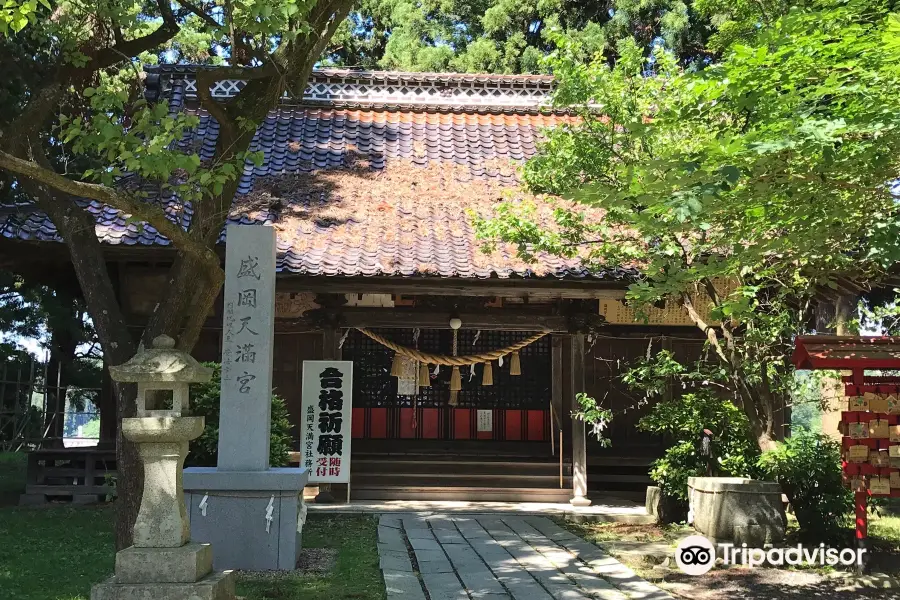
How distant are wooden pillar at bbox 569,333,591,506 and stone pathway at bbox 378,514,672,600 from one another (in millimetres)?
1050

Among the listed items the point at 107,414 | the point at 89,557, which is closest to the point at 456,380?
the point at 107,414

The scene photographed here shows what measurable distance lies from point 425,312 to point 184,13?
897 cm

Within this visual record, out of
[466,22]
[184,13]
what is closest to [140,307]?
[184,13]

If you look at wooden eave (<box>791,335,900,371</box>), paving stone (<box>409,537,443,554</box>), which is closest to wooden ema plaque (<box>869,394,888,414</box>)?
wooden eave (<box>791,335,900,371</box>)

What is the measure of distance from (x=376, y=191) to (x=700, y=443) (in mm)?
6083

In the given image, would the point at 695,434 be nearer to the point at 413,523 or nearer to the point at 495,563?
the point at 495,563

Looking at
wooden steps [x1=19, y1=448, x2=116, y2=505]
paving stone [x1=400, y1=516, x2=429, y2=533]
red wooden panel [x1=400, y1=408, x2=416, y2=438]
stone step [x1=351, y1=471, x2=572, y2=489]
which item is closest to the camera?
paving stone [x1=400, y1=516, x2=429, y2=533]

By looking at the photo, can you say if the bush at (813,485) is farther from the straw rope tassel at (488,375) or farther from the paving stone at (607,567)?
the straw rope tassel at (488,375)

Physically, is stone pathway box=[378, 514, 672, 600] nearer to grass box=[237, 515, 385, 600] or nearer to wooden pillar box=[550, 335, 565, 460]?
grass box=[237, 515, 385, 600]

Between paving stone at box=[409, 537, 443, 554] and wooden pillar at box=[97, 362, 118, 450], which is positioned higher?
wooden pillar at box=[97, 362, 118, 450]

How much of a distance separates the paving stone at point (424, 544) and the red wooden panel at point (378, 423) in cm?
487

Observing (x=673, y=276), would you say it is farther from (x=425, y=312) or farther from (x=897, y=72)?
(x=425, y=312)

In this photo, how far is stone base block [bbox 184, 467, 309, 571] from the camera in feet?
23.1

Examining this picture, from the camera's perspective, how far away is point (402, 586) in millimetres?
6535
